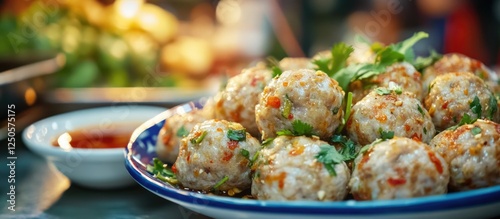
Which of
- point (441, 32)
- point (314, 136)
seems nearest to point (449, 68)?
point (314, 136)

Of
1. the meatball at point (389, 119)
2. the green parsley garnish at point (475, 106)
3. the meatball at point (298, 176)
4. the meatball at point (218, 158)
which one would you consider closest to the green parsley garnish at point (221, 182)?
the meatball at point (218, 158)

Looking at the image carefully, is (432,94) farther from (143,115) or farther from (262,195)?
(143,115)

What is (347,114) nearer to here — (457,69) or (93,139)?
(457,69)

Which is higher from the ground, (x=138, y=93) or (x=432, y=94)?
(x=432, y=94)

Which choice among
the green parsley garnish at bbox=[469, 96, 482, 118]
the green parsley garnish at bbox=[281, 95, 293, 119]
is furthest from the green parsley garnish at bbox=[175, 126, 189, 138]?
the green parsley garnish at bbox=[469, 96, 482, 118]

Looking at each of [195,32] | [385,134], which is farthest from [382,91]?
[195,32]

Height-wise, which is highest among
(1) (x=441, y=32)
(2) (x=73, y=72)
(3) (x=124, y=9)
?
(3) (x=124, y=9)

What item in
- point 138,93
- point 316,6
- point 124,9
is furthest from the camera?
point 316,6

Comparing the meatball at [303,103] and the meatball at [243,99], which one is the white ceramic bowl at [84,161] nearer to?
the meatball at [243,99]
